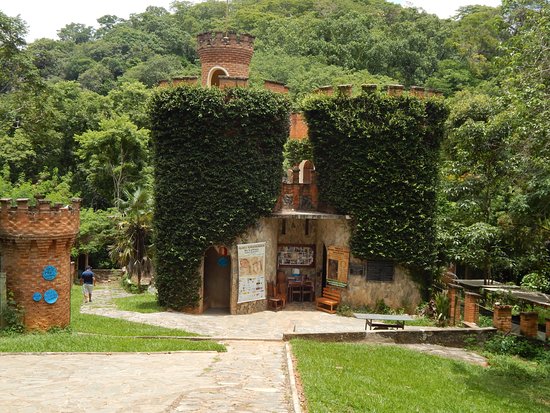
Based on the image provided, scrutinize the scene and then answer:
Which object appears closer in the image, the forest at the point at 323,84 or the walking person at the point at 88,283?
the forest at the point at 323,84

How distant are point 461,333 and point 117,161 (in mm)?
26617

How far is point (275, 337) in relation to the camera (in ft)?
51.7

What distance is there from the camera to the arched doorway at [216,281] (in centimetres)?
2038

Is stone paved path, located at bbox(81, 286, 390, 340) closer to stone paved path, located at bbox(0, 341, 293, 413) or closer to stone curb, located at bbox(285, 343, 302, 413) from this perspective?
stone curb, located at bbox(285, 343, 302, 413)

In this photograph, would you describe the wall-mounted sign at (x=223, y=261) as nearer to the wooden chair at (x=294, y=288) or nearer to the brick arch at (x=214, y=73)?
the wooden chair at (x=294, y=288)

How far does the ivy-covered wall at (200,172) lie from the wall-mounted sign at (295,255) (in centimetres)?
252

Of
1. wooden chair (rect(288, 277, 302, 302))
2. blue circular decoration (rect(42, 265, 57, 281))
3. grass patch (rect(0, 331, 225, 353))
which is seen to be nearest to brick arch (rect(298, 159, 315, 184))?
wooden chair (rect(288, 277, 302, 302))

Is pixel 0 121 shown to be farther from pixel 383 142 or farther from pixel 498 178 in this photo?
pixel 498 178

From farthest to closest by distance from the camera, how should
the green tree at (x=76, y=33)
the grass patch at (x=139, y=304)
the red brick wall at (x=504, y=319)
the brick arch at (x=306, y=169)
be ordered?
the green tree at (x=76, y=33), the brick arch at (x=306, y=169), the grass patch at (x=139, y=304), the red brick wall at (x=504, y=319)

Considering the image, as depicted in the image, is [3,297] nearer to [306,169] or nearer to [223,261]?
[223,261]

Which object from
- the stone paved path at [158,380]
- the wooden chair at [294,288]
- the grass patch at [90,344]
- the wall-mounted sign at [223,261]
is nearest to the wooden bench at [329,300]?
the wooden chair at [294,288]

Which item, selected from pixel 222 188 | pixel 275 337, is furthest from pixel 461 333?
pixel 222 188

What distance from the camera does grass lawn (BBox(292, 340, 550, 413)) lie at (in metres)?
9.72

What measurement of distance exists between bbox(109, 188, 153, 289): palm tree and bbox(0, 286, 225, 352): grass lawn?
9.63 m
